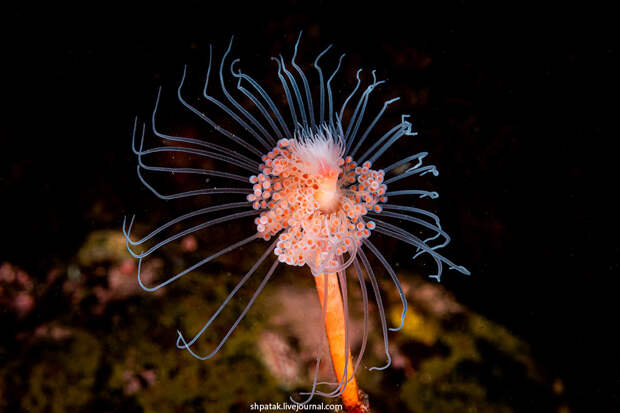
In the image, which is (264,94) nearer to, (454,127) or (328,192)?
(328,192)

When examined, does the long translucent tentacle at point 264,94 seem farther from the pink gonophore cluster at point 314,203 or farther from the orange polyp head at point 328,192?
the orange polyp head at point 328,192

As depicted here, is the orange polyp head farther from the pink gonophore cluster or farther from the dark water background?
the dark water background

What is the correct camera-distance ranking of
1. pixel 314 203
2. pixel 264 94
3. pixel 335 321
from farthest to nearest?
pixel 264 94, pixel 335 321, pixel 314 203

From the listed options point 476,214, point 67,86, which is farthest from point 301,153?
point 67,86

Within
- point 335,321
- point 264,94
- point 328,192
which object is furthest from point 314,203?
point 264,94

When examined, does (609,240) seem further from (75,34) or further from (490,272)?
(75,34)

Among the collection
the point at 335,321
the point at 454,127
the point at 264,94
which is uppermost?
the point at 264,94

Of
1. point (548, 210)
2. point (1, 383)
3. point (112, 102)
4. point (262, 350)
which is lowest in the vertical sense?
point (1, 383)
